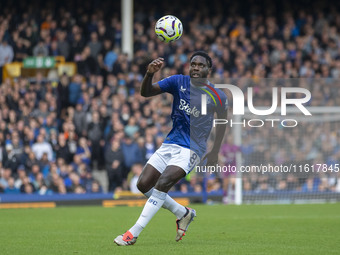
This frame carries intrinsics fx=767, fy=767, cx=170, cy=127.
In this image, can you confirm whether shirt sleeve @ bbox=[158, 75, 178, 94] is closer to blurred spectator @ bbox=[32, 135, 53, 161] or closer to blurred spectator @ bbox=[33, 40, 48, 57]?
blurred spectator @ bbox=[32, 135, 53, 161]

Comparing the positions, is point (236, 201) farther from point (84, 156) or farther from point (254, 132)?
point (84, 156)

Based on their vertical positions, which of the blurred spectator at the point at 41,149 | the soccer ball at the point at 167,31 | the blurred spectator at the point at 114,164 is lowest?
the blurred spectator at the point at 114,164

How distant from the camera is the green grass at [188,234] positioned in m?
8.88

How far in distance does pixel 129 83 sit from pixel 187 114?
13.0 metres

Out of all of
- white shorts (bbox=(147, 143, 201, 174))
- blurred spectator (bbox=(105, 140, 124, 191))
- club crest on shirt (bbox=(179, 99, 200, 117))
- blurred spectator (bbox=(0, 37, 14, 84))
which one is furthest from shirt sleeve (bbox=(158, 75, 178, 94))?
blurred spectator (bbox=(0, 37, 14, 84))

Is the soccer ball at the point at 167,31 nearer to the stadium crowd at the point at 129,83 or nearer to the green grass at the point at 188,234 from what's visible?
the green grass at the point at 188,234

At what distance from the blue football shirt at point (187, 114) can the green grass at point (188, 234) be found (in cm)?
129

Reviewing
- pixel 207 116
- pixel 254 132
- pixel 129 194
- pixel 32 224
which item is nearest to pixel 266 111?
pixel 254 132

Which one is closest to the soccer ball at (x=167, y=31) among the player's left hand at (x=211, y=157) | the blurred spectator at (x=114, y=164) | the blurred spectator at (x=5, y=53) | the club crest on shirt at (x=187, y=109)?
the club crest on shirt at (x=187, y=109)

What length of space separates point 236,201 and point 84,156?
4.19 meters

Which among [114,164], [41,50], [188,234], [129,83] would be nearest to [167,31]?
[188,234]

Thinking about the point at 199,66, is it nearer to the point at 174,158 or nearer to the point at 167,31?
the point at 167,31

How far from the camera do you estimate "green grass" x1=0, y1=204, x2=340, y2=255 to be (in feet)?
29.1

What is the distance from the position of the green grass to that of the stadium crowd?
252 cm
